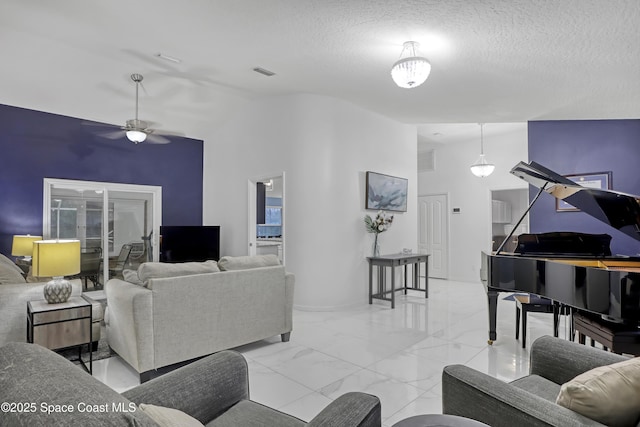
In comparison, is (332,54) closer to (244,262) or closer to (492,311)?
(244,262)

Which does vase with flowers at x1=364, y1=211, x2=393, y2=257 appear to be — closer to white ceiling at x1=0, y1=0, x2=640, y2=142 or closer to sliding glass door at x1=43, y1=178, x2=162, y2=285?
white ceiling at x1=0, y1=0, x2=640, y2=142

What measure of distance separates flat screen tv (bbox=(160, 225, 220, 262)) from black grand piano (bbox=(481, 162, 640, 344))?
14.6 ft

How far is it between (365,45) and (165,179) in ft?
15.5

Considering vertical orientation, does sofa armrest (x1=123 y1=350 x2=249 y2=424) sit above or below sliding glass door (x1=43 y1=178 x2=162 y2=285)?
Result: below

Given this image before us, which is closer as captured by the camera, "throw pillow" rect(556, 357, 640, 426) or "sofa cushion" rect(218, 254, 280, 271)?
"throw pillow" rect(556, 357, 640, 426)

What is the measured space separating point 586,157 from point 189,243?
634cm

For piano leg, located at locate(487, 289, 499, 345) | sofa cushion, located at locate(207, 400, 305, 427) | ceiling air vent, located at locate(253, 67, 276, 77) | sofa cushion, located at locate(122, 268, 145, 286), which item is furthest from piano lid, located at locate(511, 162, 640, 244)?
sofa cushion, located at locate(122, 268, 145, 286)

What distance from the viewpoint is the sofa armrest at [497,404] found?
1139mm

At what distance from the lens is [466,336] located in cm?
387

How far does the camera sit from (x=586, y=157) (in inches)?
194

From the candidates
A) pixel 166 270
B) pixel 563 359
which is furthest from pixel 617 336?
pixel 166 270

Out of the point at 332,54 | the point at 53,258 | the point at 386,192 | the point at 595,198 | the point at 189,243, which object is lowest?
the point at 189,243

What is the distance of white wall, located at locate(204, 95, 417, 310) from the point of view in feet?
16.6

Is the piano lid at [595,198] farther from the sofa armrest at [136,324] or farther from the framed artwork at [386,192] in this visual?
the sofa armrest at [136,324]
